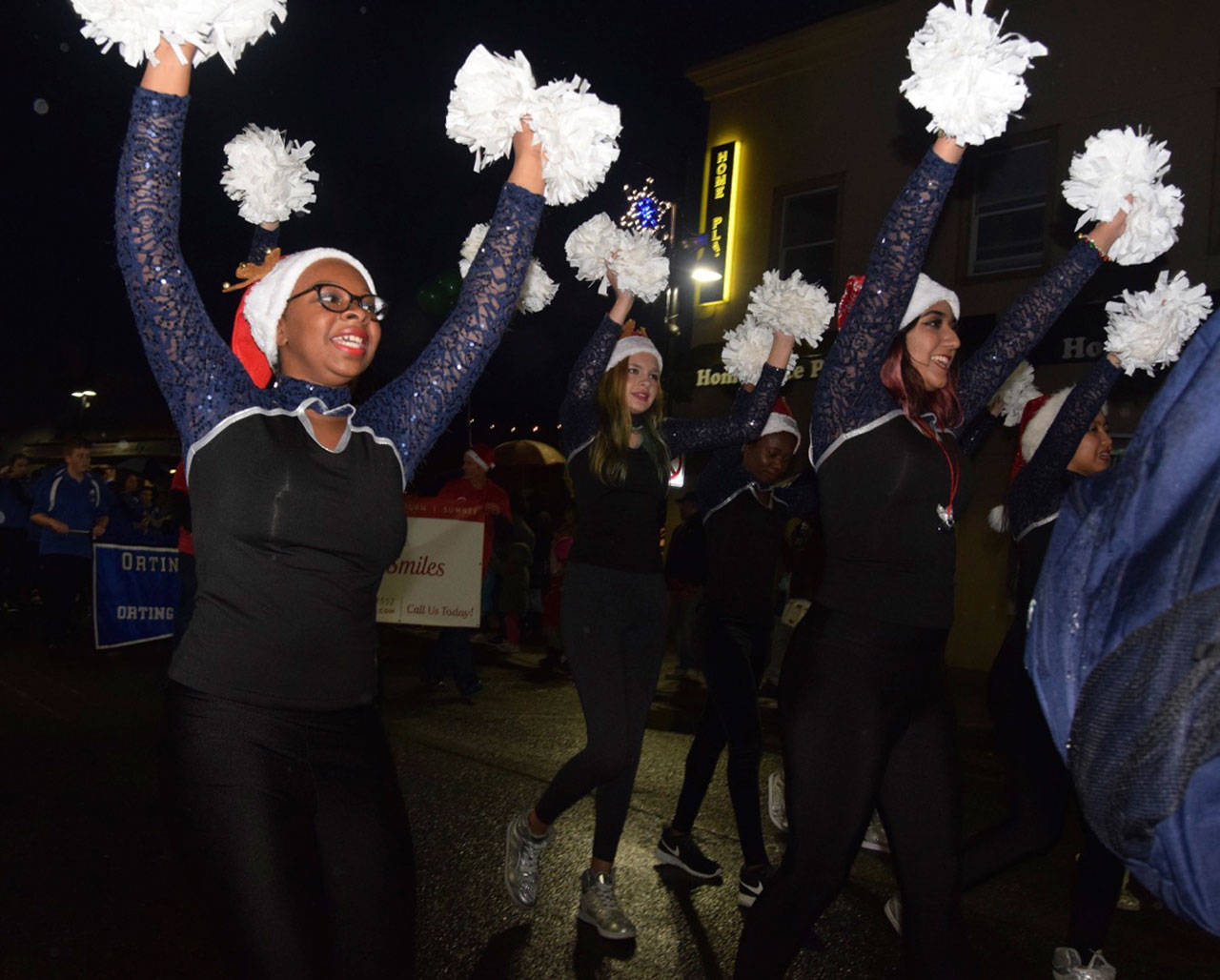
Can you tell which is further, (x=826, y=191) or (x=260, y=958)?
(x=826, y=191)

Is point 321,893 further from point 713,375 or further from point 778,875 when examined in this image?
point 713,375

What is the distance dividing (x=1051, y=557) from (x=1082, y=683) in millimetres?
171

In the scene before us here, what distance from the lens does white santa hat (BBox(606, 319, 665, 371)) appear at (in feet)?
13.6

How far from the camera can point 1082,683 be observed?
1236 millimetres

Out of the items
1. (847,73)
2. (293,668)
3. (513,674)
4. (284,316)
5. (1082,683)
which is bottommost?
(513,674)

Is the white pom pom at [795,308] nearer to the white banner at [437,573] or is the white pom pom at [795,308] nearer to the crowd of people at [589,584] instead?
the crowd of people at [589,584]

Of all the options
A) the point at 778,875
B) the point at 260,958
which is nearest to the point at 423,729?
the point at 778,875

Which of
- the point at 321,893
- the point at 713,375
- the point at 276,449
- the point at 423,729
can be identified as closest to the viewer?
the point at 321,893

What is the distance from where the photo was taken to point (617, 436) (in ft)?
13.1

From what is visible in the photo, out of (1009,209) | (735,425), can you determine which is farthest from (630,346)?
(1009,209)

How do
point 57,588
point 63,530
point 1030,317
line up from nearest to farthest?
point 1030,317 → point 63,530 → point 57,588

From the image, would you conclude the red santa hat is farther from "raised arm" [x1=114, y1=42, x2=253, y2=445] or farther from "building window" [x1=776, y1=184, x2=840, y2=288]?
"building window" [x1=776, y1=184, x2=840, y2=288]

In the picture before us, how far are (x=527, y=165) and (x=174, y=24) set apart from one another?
82cm

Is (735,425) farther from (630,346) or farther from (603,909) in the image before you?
(603,909)
